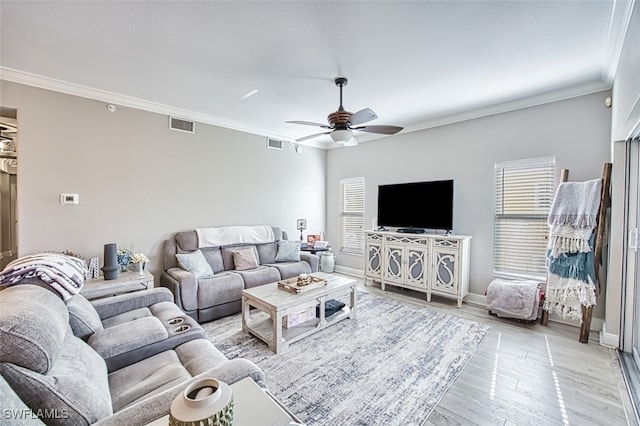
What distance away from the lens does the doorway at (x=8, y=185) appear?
10.5ft

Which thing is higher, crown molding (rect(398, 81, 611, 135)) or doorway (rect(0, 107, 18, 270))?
crown molding (rect(398, 81, 611, 135))

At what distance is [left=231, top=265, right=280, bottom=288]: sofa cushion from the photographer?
3656 millimetres

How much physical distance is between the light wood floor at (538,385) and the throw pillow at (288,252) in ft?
9.23

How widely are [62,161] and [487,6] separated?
4.38 metres

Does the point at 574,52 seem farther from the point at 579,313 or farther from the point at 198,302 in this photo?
the point at 198,302

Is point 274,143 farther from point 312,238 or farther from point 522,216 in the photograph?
point 522,216

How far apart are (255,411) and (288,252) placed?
361 centimetres

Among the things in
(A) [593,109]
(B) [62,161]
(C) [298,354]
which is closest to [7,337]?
(C) [298,354]

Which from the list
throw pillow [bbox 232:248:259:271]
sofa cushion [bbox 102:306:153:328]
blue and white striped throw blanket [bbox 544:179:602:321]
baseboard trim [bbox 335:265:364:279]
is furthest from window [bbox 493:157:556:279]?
sofa cushion [bbox 102:306:153:328]

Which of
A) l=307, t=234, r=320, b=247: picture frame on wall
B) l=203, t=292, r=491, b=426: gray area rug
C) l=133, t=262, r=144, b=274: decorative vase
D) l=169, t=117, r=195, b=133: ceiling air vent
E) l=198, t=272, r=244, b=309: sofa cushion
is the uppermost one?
l=169, t=117, r=195, b=133: ceiling air vent

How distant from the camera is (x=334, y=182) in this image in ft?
19.4

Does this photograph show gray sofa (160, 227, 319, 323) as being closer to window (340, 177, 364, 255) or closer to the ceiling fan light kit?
window (340, 177, 364, 255)

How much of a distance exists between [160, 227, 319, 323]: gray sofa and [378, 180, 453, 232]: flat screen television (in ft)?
5.01

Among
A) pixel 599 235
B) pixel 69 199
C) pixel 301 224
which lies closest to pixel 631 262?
pixel 599 235
